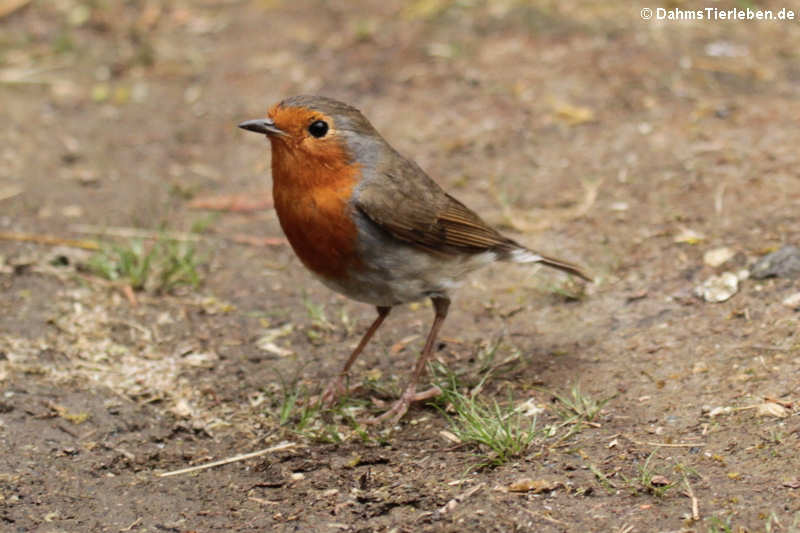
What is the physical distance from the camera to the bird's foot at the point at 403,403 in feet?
13.6

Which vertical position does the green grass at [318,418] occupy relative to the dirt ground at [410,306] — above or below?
below

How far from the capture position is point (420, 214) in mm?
4227

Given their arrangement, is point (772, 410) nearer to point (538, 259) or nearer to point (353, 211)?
point (538, 259)

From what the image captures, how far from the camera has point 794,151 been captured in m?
5.59

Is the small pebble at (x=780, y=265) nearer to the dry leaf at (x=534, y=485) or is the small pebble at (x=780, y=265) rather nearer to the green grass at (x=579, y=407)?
the green grass at (x=579, y=407)

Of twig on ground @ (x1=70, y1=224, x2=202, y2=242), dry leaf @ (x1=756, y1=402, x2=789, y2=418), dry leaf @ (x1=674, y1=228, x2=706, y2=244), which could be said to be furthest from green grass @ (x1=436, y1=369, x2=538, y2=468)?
twig on ground @ (x1=70, y1=224, x2=202, y2=242)

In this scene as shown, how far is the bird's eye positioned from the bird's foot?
44.6 inches

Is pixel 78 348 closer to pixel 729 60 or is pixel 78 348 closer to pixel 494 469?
pixel 494 469

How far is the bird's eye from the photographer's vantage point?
399 centimetres

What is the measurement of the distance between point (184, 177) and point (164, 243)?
133cm

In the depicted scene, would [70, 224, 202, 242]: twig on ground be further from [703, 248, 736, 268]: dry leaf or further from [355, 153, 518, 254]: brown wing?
[703, 248, 736, 268]: dry leaf

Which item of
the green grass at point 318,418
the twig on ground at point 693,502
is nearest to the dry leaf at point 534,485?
the twig on ground at point 693,502

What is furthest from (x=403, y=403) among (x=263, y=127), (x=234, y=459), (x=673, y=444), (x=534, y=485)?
(x=263, y=127)

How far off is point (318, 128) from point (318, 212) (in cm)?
35
